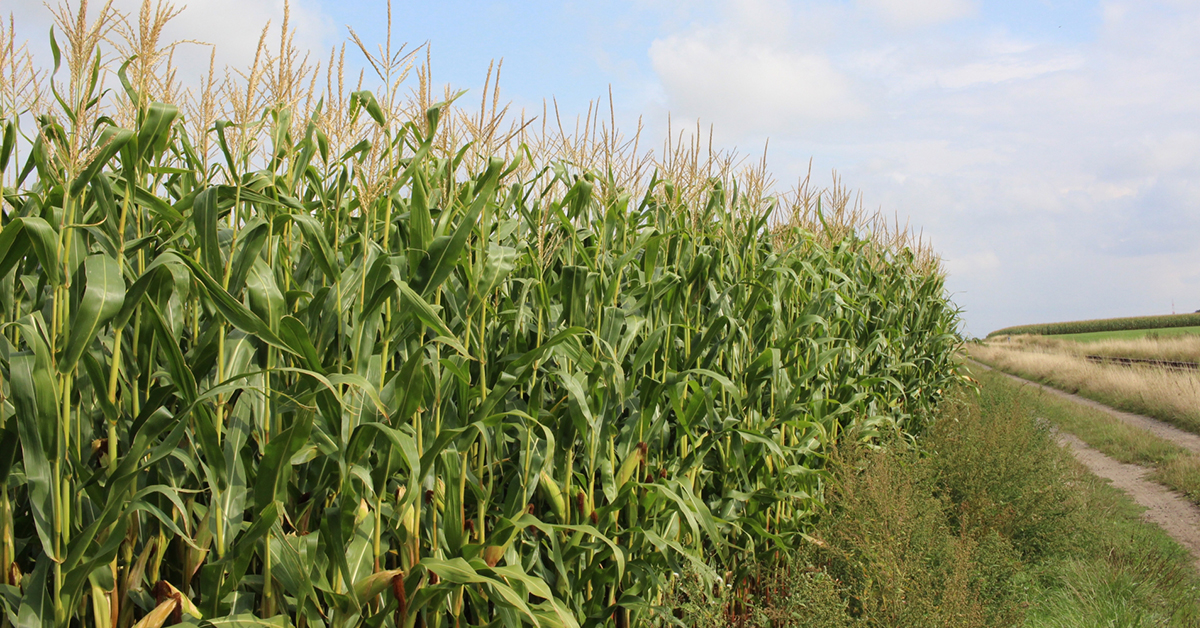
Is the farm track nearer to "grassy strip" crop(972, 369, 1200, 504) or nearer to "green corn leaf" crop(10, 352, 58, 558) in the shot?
"grassy strip" crop(972, 369, 1200, 504)

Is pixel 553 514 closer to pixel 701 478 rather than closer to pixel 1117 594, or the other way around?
pixel 701 478

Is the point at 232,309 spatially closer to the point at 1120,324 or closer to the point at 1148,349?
the point at 1148,349

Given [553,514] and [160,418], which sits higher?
[160,418]

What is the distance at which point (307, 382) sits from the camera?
174 cm

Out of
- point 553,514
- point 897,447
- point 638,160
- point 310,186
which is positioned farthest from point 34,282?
point 897,447

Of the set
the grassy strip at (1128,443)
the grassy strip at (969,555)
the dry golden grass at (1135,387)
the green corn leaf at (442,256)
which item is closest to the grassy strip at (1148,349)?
the dry golden grass at (1135,387)

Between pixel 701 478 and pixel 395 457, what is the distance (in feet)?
6.20

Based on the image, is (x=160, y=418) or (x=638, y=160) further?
(x=638, y=160)

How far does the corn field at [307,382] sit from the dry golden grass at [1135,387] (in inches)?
431

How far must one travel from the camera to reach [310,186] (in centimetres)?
249

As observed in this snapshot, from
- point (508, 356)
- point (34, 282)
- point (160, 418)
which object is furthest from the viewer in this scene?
point (508, 356)

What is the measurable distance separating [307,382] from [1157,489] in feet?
28.1

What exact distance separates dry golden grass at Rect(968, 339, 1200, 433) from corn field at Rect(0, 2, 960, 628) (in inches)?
431

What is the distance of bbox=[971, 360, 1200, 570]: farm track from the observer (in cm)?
579
